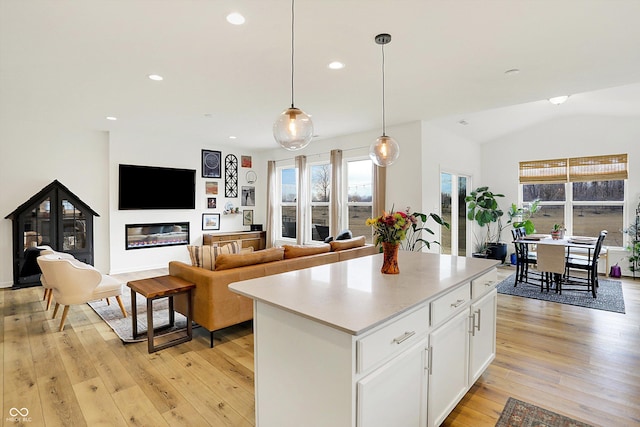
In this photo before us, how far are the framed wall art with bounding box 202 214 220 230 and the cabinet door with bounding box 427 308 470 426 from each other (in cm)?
648

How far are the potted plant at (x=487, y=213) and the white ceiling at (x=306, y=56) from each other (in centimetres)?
272

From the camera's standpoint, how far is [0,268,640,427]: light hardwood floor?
2.20 meters

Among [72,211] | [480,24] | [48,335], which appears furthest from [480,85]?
[72,211]

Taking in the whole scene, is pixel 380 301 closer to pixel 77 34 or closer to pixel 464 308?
pixel 464 308

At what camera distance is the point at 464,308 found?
2.21m

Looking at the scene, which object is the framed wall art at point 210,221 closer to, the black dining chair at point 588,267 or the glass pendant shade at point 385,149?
the glass pendant shade at point 385,149

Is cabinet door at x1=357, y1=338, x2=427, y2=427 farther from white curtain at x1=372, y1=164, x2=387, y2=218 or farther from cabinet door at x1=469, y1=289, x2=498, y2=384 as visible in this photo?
white curtain at x1=372, y1=164, x2=387, y2=218

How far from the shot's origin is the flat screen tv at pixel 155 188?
637 centimetres

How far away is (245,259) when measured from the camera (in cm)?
342

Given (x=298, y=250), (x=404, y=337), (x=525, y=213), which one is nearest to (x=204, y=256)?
(x=298, y=250)

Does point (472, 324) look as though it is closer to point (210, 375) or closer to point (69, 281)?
point (210, 375)

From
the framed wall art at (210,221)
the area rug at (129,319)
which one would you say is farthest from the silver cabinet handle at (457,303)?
the framed wall art at (210,221)

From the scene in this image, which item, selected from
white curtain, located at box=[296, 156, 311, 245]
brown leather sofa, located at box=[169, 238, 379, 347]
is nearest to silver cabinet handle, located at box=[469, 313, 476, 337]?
brown leather sofa, located at box=[169, 238, 379, 347]

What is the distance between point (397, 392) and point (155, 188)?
6.50 metres
